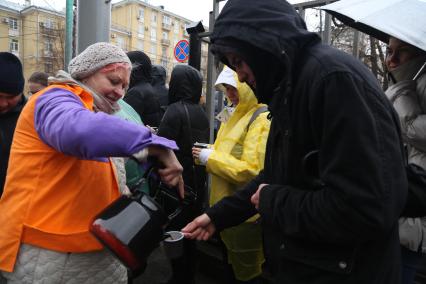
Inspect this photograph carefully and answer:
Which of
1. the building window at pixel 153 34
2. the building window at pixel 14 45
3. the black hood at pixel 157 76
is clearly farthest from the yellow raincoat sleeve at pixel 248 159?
the building window at pixel 153 34

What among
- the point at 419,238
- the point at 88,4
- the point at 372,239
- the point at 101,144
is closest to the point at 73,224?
the point at 101,144

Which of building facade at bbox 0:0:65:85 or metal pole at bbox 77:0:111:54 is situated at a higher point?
building facade at bbox 0:0:65:85

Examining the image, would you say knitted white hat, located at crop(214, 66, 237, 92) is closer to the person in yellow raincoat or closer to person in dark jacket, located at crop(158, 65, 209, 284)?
the person in yellow raincoat

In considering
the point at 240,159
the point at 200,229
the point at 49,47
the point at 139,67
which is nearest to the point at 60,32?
the point at 49,47

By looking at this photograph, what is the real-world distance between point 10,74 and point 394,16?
2269 millimetres

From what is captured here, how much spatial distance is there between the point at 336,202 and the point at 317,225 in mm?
97

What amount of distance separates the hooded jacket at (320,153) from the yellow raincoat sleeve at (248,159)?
1.20 m

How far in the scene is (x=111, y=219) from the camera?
1.33 metres

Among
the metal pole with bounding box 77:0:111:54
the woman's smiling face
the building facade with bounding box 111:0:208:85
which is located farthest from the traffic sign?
the building facade with bounding box 111:0:208:85

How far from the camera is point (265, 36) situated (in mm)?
1223

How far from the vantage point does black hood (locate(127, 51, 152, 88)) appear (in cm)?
443

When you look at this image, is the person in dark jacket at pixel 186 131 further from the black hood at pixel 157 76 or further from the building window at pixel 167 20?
the building window at pixel 167 20

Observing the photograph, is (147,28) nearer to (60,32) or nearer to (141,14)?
(141,14)

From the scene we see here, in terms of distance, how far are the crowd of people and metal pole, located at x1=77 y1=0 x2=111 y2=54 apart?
2152 mm
